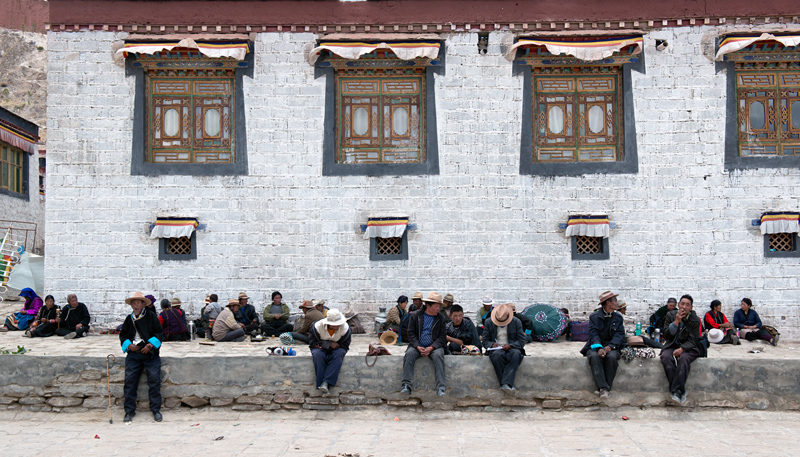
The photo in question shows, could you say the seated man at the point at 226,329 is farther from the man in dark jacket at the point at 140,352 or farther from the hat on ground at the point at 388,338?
the man in dark jacket at the point at 140,352

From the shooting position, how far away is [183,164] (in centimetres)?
1159

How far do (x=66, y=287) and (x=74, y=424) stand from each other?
438 cm

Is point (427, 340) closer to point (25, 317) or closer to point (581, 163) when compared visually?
point (581, 163)

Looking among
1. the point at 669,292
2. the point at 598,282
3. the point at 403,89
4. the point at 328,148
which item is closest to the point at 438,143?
the point at 403,89

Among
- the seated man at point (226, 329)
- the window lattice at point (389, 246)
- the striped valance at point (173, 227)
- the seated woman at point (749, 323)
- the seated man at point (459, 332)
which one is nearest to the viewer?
the seated man at point (459, 332)

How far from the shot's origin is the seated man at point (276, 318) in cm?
1111

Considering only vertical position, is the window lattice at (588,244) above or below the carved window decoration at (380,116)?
below

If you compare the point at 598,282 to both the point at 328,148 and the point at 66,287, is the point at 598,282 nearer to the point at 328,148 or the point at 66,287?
the point at 328,148

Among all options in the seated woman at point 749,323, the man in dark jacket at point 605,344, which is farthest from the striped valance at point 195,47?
the seated woman at point 749,323

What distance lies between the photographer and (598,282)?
11.4 meters

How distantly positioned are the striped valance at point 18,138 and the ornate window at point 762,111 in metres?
19.2

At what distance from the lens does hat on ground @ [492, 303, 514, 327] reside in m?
8.34

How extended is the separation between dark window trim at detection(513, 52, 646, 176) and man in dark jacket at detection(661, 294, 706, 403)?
4118mm

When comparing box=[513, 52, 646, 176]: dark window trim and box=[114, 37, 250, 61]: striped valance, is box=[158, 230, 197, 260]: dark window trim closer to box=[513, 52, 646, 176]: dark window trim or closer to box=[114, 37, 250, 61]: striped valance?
box=[114, 37, 250, 61]: striped valance
